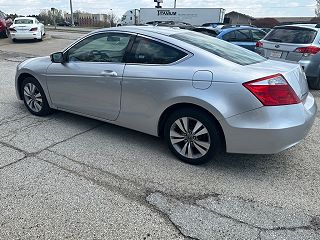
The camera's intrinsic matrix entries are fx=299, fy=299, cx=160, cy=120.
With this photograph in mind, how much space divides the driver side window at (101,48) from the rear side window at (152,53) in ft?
0.57

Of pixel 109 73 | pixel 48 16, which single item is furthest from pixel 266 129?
pixel 48 16

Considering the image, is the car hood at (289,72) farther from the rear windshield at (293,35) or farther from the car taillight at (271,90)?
the rear windshield at (293,35)

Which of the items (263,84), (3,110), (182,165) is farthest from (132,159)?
(3,110)

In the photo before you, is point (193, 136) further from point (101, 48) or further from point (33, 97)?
point (33, 97)

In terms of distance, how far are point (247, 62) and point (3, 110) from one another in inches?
167

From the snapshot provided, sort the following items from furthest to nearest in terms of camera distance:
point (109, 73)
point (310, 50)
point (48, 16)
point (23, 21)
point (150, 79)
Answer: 1. point (48, 16)
2. point (23, 21)
3. point (310, 50)
4. point (109, 73)
5. point (150, 79)

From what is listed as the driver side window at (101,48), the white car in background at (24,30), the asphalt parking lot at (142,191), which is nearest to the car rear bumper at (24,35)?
the white car in background at (24,30)

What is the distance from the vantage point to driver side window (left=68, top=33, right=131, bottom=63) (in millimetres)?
3867

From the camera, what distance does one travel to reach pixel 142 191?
294 cm

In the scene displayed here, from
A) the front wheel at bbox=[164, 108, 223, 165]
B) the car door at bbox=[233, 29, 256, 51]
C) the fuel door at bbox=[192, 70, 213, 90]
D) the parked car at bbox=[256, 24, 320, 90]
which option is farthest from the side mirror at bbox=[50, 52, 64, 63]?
the car door at bbox=[233, 29, 256, 51]

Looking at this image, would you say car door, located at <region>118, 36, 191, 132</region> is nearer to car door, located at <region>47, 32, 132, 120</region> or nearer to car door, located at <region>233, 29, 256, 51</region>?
car door, located at <region>47, 32, 132, 120</region>

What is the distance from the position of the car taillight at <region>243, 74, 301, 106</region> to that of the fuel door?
37cm

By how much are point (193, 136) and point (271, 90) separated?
965 millimetres

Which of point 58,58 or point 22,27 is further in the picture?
point 22,27
